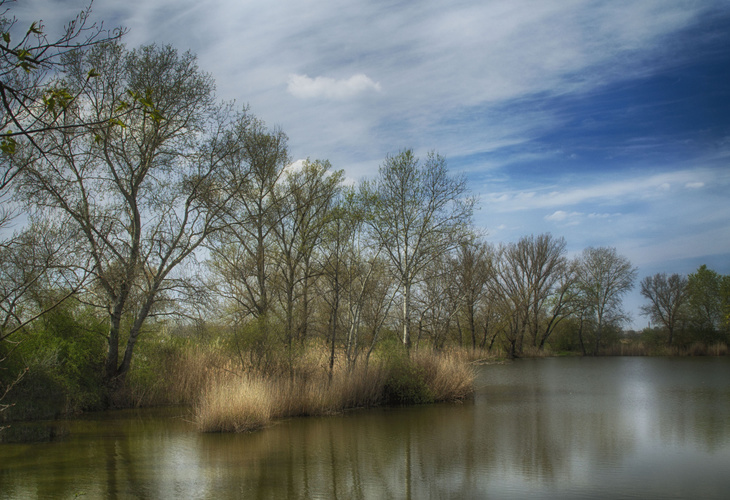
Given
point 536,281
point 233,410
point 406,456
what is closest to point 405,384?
point 233,410

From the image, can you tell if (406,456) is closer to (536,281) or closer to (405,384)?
(405,384)

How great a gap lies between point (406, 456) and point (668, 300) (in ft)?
165

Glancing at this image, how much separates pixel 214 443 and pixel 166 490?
12.2 feet

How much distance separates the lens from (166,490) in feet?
28.0

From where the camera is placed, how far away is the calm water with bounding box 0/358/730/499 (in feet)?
27.9

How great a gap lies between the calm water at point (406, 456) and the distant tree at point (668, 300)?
122ft

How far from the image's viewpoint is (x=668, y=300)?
171 feet

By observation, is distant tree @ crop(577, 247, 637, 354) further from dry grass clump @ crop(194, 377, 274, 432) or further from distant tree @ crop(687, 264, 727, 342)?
dry grass clump @ crop(194, 377, 274, 432)

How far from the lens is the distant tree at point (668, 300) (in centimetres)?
5022

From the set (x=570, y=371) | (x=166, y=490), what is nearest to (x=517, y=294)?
(x=570, y=371)

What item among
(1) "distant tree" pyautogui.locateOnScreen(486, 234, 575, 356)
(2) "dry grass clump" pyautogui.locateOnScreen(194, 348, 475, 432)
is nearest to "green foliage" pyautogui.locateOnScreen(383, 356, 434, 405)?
(2) "dry grass clump" pyautogui.locateOnScreen(194, 348, 475, 432)

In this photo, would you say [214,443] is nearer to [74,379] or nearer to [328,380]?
[328,380]

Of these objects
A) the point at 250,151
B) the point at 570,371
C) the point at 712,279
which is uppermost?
the point at 250,151

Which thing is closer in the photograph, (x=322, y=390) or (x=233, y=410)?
(x=233, y=410)
